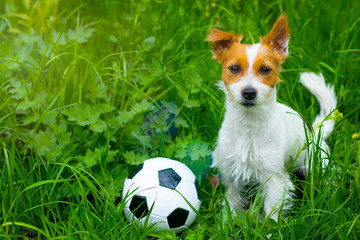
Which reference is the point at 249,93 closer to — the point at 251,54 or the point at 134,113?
the point at 251,54

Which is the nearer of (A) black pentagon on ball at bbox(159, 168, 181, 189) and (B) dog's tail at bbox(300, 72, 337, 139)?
(A) black pentagon on ball at bbox(159, 168, 181, 189)

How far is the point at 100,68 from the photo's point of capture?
3.78 meters

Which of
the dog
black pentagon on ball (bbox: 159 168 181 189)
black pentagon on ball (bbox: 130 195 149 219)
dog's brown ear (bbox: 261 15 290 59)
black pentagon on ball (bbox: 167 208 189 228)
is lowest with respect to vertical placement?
black pentagon on ball (bbox: 167 208 189 228)

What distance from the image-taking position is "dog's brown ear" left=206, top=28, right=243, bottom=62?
299 cm

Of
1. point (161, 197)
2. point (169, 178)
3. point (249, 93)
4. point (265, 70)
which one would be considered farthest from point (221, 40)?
point (161, 197)

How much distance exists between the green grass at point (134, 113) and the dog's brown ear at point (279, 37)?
813mm

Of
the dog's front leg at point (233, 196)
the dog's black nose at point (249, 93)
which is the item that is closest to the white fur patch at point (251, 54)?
the dog's black nose at point (249, 93)

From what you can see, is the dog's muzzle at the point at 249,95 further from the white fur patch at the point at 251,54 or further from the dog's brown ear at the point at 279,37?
the dog's brown ear at the point at 279,37

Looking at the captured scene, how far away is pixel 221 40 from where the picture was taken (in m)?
3.07

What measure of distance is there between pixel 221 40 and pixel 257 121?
2.17 ft

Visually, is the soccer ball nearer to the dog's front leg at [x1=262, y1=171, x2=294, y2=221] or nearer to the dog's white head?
the dog's front leg at [x1=262, y1=171, x2=294, y2=221]

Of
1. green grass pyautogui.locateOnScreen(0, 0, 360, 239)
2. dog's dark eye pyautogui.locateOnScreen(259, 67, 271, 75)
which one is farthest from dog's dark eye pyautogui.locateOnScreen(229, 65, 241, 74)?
green grass pyautogui.locateOnScreen(0, 0, 360, 239)

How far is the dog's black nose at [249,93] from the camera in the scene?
107 inches

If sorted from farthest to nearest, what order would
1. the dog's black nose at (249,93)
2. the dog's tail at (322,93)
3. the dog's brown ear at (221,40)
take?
the dog's tail at (322,93), the dog's brown ear at (221,40), the dog's black nose at (249,93)
